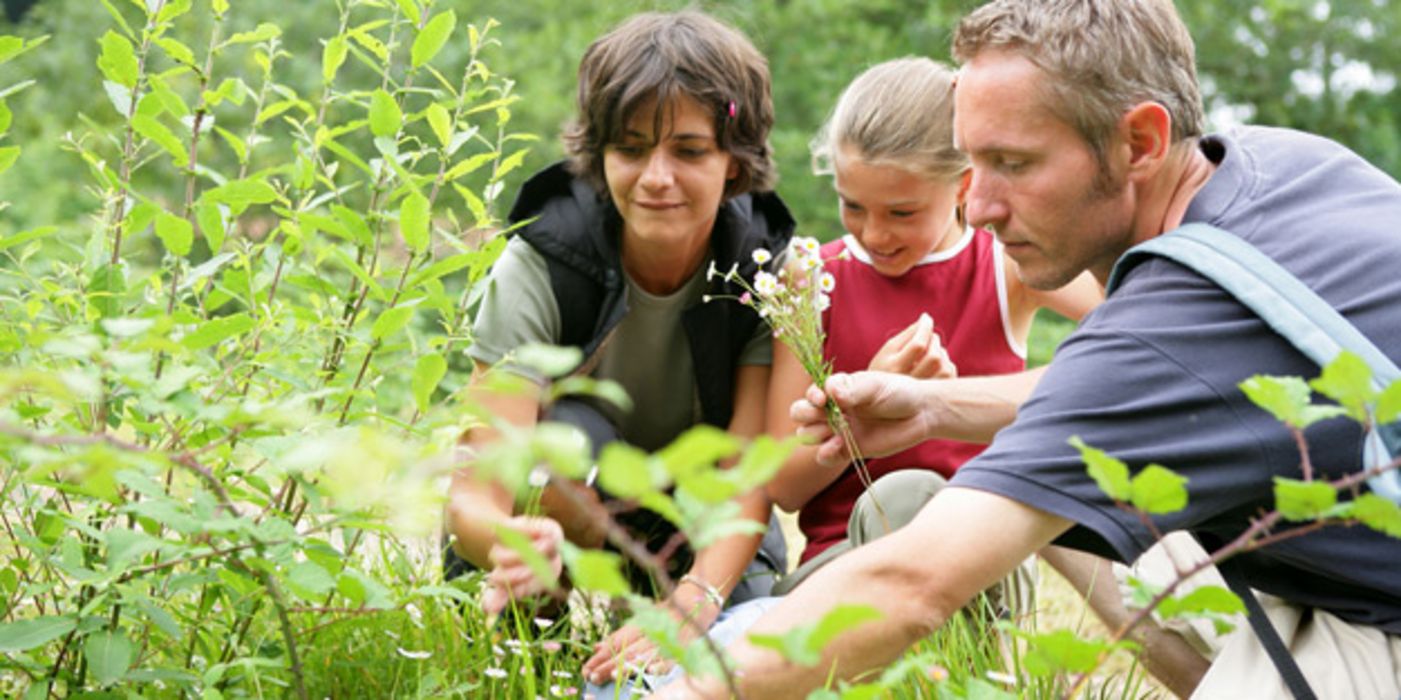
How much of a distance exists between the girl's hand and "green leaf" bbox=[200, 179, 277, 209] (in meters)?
1.17

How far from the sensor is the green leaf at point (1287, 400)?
1.25 metres

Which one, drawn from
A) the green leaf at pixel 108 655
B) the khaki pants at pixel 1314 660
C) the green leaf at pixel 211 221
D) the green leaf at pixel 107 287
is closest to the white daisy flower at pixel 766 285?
the khaki pants at pixel 1314 660

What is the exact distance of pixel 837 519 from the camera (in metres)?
3.25

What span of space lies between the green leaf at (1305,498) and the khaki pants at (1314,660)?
0.71 m

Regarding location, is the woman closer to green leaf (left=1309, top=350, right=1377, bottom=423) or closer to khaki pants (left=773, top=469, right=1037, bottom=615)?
khaki pants (left=773, top=469, right=1037, bottom=615)

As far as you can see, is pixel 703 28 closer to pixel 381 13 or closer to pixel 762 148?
pixel 762 148

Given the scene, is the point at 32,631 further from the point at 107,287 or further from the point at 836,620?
the point at 836,620

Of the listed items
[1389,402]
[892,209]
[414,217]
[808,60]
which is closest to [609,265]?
[892,209]

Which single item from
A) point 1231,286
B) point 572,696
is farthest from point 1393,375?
point 572,696

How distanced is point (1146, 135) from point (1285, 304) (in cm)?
41

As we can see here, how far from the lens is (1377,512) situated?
1.24 meters

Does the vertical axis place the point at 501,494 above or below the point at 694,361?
below

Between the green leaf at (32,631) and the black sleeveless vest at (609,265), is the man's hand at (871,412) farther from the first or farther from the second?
the green leaf at (32,631)

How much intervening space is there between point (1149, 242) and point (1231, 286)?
15cm
